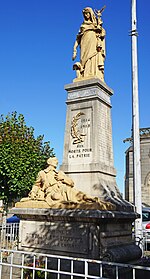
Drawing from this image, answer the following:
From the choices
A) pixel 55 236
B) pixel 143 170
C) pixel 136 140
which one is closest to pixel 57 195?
pixel 55 236

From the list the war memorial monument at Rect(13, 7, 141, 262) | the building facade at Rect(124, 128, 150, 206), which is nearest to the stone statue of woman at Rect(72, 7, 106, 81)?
the war memorial monument at Rect(13, 7, 141, 262)

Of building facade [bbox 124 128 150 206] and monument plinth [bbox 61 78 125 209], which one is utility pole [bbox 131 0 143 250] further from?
building facade [bbox 124 128 150 206]

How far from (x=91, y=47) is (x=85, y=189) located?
4.39 metres

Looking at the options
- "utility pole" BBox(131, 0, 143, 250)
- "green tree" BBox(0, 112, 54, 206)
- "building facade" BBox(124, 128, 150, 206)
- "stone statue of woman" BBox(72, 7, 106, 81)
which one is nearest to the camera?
"stone statue of woman" BBox(72, 7, 106, 81)

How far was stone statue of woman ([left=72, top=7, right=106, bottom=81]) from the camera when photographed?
930 centimetres

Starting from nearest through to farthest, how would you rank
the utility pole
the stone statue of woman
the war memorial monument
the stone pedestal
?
the war memorial monument → the stone pedestal → the stone statue of woman → the utility pole

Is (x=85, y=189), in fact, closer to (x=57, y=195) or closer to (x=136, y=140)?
(x=57, y=195)

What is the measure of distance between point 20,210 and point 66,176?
1483 millimetres

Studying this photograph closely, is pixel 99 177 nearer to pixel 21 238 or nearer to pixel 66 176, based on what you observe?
pixel 66 176

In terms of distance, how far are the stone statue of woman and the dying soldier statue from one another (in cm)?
303

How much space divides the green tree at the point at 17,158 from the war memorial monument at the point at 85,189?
7910 mm

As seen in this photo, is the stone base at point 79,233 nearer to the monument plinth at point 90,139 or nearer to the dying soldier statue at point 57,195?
the dying soldier statue at point 57,195

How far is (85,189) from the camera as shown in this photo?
26.2 ft

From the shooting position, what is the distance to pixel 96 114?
8438 mm
